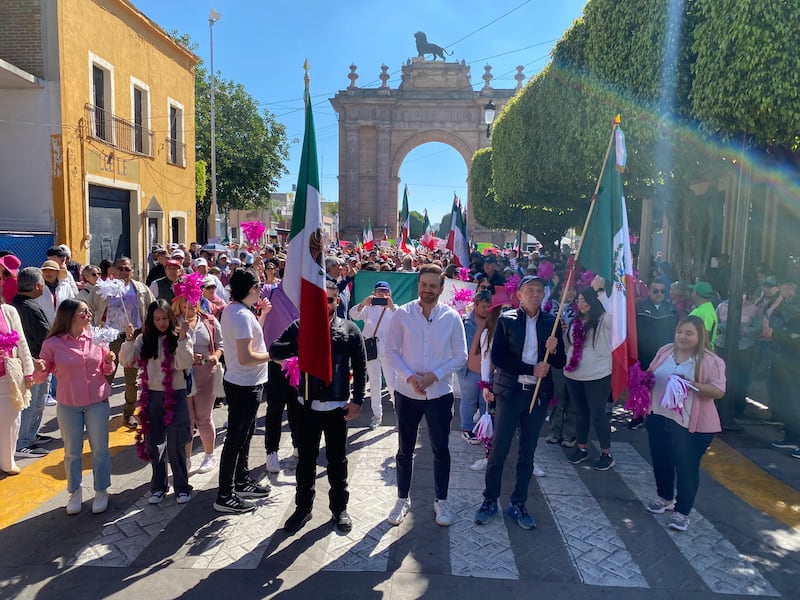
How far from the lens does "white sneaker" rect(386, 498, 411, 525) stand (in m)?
4.70

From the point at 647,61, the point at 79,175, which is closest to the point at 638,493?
the point at 647,61

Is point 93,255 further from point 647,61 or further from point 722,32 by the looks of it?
point 722,32

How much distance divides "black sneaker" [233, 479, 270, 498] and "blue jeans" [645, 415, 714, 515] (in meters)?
3.38

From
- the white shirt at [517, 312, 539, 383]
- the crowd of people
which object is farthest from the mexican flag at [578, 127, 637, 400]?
the white shirt at [517, 312, 539, 383]

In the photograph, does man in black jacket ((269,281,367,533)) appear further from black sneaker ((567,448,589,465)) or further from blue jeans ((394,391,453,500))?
black sneaker ((567,448,589,465))

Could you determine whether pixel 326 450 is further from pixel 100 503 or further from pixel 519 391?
pixel 100 503

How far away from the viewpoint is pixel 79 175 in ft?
A: 49.1

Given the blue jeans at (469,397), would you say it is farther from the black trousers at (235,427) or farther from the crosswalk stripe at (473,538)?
the black trousers at (235,427)

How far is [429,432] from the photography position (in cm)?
468

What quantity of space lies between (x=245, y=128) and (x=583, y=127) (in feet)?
92.3

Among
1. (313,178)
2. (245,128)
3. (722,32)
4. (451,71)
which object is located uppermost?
(451,71)

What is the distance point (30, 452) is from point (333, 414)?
3.76 m

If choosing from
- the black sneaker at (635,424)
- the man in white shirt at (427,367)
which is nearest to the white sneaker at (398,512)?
the man in white shirt at (427,367)

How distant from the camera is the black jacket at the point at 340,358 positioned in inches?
176
